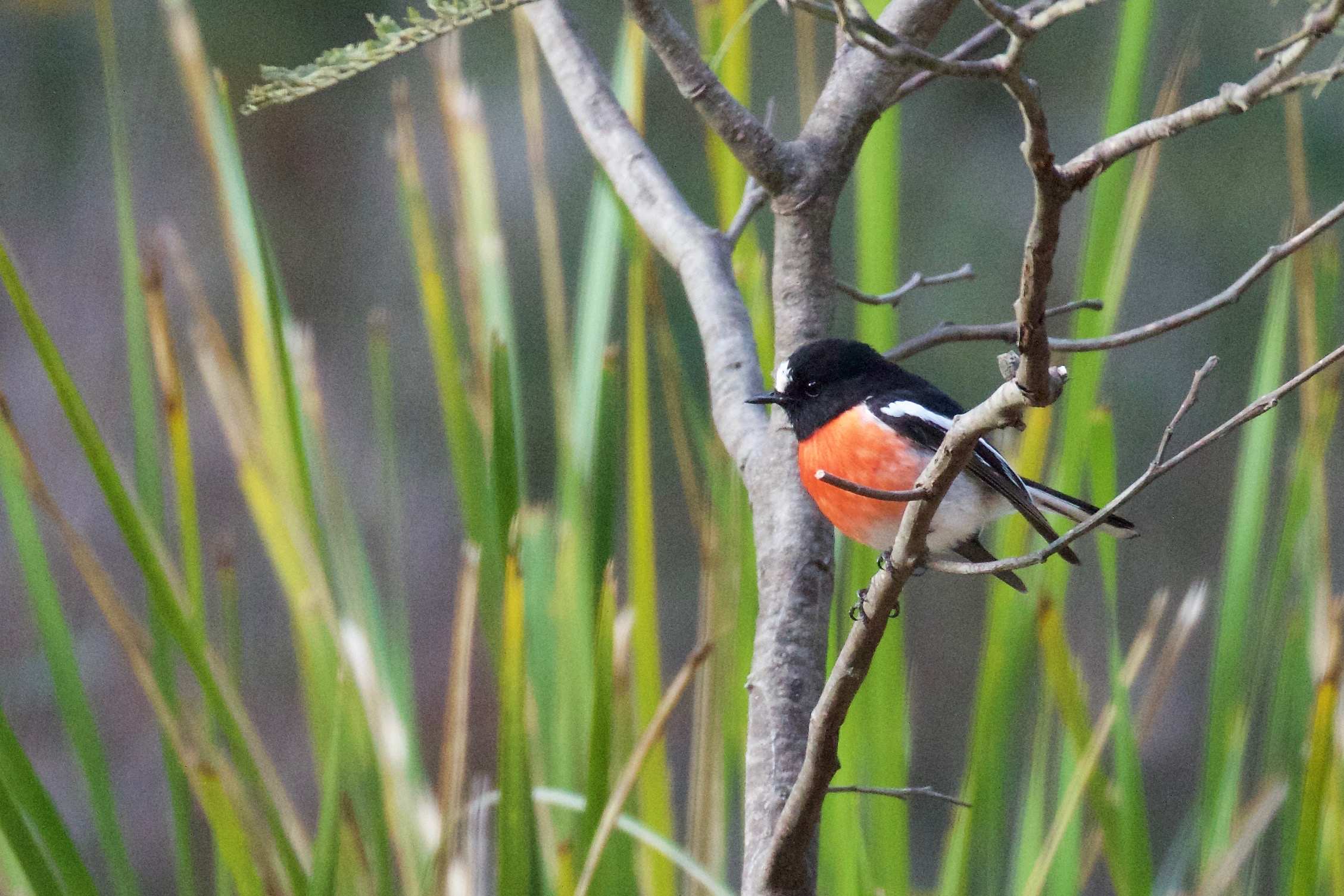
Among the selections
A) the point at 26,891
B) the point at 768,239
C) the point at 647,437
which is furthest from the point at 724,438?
the point at 768,239

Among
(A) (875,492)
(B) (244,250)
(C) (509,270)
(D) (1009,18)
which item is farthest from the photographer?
(C) (509,270)

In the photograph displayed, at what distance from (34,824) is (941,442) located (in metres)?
0.52

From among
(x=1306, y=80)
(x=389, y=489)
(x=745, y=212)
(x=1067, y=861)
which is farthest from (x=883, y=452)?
(x=1306, y=80)

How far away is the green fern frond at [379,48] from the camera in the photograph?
446mm

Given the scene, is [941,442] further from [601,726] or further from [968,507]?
[601,726]

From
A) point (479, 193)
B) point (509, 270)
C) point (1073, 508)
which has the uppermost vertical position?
point (509, 270)

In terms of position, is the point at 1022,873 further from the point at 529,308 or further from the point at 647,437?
the point at 529,308

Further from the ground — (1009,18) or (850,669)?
(1009,18)

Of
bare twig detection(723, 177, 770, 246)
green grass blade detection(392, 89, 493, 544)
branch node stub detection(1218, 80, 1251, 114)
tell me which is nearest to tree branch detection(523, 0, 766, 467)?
bare twig detection(723, 177, 770, 246)

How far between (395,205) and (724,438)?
1.75 m

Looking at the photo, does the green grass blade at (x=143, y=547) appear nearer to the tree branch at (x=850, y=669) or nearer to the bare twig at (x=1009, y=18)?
the tree branch at (x=850, y=669)

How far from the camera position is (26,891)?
76 cm

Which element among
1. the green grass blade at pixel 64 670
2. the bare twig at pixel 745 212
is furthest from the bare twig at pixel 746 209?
the green grass blade at pixel 64 670

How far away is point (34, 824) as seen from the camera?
24.1 inches
